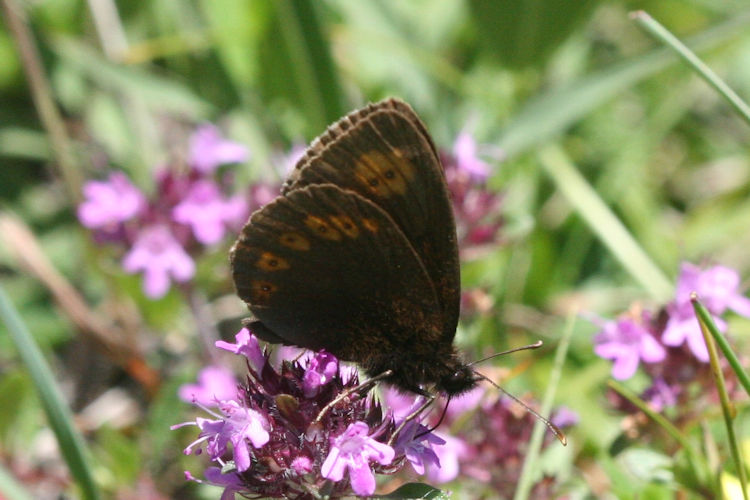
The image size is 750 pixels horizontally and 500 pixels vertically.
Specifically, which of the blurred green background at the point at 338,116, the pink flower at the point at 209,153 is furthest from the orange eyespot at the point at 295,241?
the pink flower at the point at 209,153

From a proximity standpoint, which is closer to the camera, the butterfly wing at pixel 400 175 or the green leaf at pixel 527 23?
the butterfly wing at pixel 400 175

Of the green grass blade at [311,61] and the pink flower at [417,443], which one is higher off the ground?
the green grass blade at [311,61]

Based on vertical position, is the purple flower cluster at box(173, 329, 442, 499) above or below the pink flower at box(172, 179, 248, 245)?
below

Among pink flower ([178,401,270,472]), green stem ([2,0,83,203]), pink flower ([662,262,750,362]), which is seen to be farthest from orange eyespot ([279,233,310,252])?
green stem ([2,0,83,203])

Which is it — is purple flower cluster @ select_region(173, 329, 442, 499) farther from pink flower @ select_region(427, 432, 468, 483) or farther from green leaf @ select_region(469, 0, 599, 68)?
green leaf @ select_region(469, 0, 599, 68)

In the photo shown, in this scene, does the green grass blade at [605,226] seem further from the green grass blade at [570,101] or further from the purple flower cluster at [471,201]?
the purple flower cluster at [471,201]

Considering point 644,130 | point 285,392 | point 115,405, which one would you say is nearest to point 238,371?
point 115,405

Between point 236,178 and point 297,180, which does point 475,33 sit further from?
point 297,180
